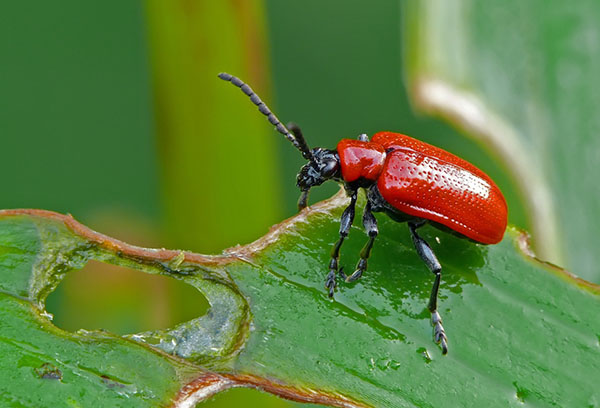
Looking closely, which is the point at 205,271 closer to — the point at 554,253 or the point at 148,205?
the point at 554,253

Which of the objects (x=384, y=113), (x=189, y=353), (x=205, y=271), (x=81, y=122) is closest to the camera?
(x=189, y=353)

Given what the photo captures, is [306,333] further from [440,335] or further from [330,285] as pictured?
[440,335]

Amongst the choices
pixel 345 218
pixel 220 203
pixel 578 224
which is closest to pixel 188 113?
pixel 220 203

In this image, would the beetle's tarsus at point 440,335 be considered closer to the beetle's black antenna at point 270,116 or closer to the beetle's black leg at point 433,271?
the beetle's black leg at point 433,271

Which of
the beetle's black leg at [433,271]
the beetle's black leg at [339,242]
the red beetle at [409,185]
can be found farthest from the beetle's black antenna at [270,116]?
the beetle's black leg at [433,271]

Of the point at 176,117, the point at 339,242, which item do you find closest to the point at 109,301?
the point at 176,117

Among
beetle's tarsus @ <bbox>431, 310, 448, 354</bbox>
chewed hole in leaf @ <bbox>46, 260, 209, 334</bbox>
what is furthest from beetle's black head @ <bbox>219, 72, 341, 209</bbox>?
chewed hole in leaf @ <bbox>46, 260, 209, 334</bbox>
